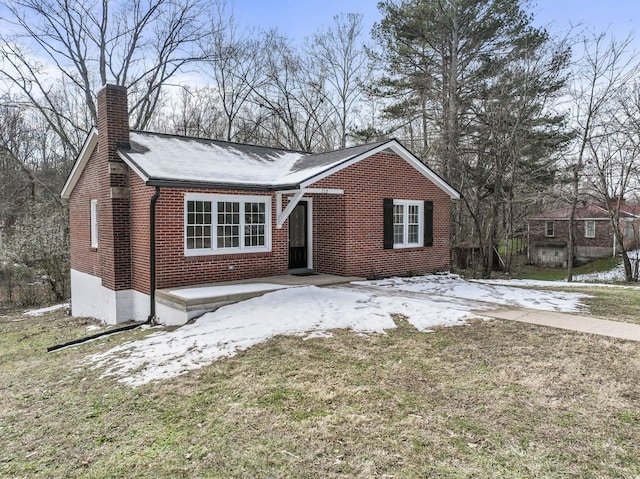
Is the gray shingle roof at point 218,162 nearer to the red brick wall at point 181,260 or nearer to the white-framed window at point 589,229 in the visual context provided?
the red brick wall at point 181,260

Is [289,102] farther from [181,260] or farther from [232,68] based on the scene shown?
[181,260]

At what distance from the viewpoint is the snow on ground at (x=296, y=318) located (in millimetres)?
6191

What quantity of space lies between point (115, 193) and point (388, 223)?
23.2 feet

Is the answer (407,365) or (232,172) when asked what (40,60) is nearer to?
(232,172)

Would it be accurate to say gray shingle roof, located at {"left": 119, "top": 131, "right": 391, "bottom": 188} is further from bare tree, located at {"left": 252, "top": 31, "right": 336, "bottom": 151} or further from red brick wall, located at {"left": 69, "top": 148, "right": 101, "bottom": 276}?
bare tree, located at {"left": 252, "top": 31, "right": 336, "bottom": 151}

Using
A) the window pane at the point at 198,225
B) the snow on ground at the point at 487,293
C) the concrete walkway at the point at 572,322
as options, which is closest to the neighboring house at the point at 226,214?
the window pane at the point at 198,225

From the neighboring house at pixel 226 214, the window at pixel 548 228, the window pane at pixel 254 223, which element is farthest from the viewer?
the window at pixel 548 228

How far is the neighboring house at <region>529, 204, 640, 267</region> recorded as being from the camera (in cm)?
2909

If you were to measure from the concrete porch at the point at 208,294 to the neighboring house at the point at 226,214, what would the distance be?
0.32 m

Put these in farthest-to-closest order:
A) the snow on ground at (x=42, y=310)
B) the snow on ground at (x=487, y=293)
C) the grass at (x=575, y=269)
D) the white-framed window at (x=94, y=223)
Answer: the grass at (x=575, y=269) → the snow on ground at (x=42, y=310) → the white-framed window at (x=94, y=223) → the snow on ground at (x=487, y=293)

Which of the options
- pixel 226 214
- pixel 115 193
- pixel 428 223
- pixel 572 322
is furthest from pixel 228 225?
pixel 572 322

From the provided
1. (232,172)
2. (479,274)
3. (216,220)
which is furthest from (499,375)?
(479,274)

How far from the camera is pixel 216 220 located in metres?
10.2

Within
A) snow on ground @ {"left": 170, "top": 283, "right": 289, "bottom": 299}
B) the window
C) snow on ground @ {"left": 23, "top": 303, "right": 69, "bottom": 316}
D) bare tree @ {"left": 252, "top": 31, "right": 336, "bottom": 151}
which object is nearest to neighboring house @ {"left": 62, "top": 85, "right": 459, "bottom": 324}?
snow on ground @ {"left": 170, "top": 283, "right": 289, "bottom": 299}
